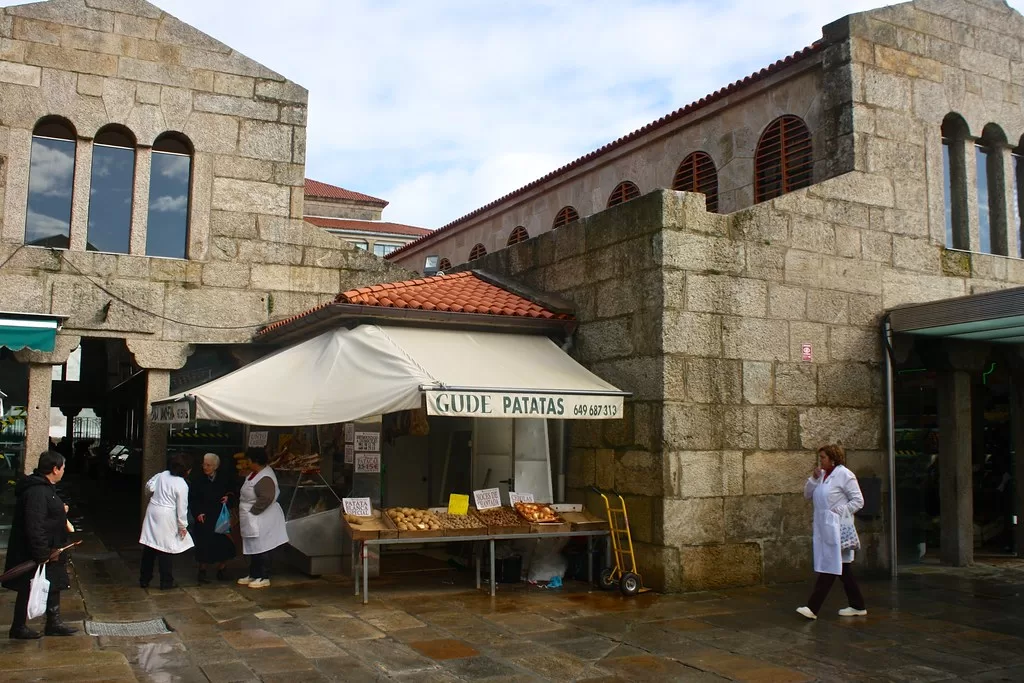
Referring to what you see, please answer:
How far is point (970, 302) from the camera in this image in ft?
32.5

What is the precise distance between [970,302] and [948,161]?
3.30 metres

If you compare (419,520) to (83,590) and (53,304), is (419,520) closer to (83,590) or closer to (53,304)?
(83,590)

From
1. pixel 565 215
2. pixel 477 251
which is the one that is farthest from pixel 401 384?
pixel 477 251

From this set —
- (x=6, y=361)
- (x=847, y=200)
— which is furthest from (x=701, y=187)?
(x=6, y=361)

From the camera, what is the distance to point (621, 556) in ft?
31.9

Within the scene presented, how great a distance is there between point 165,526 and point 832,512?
21.8 feet

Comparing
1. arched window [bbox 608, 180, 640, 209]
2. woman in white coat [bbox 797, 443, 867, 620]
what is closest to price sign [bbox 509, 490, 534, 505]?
woman in white coat [bbox 797, 443, 867, 620]

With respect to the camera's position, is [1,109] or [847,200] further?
[1,109]

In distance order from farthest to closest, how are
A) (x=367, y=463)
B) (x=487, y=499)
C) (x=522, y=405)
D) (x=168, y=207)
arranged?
(x=168, y=207), (x=367, y=463), (x=487, y=499), (x=522, y=405)

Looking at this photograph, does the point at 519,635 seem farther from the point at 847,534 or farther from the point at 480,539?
the point at 847,534

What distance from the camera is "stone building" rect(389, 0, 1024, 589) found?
383 inches

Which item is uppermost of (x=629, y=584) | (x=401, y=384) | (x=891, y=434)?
(x=401, y=384)

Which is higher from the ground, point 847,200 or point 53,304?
point 847,200

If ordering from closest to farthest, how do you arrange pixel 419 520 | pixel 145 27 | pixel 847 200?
pixel 419 520, pixel 847 200, pixel 145 27
